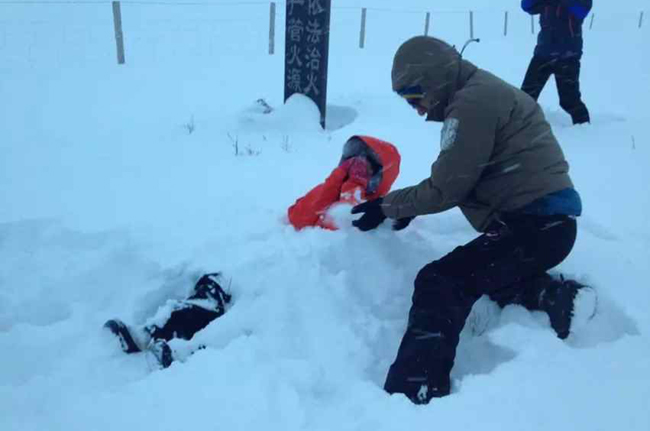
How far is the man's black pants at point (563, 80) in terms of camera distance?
504cm

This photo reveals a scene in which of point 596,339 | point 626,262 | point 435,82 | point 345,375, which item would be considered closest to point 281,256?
point 345,375

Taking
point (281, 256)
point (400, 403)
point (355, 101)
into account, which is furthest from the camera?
point (355, 101)

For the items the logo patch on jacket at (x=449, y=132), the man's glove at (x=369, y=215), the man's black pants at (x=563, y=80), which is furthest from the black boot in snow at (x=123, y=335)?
the man's black pants at (x=563, y=80)

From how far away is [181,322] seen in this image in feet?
7.64

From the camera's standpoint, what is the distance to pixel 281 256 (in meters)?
2.58

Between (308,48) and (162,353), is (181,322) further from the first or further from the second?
(308,48)

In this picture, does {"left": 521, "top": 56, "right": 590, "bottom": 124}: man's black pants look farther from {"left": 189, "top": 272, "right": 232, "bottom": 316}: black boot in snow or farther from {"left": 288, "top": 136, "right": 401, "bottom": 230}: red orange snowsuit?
{"left": 189, "top": 272, "right": 232, "bottom": 316}: black boot in snow

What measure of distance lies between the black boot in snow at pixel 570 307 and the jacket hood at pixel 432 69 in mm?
956

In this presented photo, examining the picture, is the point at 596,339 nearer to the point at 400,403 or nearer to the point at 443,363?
the point at 443,363

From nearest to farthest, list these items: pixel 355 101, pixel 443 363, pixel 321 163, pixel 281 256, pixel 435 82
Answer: pixel 443 363
pixel 435 82
pixel 281 256
pixel 321 163
pixel 355 101

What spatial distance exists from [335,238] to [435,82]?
96cm

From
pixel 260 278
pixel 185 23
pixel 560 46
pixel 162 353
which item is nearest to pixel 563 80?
pixel 560 46

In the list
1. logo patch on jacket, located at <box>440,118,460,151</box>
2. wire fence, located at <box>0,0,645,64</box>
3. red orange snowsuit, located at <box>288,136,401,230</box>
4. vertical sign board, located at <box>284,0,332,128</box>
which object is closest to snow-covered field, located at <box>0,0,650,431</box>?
red orange snowsuit, located at <box>288,136,401,230</box>

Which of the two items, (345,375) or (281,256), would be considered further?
(281,256)
